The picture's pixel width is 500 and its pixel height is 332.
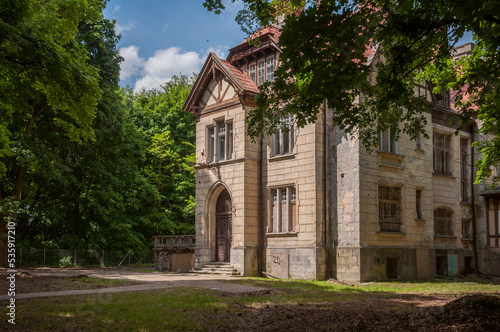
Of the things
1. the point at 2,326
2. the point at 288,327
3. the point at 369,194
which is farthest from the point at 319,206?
the point at 2,326

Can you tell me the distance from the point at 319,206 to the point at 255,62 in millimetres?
8561

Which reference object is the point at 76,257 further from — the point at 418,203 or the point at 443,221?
the point at 443,221

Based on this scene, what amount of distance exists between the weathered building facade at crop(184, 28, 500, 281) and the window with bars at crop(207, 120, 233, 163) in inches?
2.1

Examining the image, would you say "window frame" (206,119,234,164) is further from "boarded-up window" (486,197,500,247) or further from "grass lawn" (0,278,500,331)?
"boarded-up window" (486,197,500,247)

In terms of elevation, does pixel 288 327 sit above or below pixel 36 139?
below

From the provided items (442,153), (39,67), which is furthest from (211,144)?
(39,67)

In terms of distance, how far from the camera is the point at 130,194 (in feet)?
130

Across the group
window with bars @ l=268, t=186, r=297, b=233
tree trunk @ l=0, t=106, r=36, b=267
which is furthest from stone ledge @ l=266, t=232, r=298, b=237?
tree trunk @ l=0, t=106, r=36, b=267

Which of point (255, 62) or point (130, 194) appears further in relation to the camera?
point (130, 194)

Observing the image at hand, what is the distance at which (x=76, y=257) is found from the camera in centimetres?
3139

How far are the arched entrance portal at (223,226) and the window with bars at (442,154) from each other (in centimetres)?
1098

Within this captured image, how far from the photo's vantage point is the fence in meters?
29.9

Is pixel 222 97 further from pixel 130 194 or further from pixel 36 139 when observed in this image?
pixel 130 194

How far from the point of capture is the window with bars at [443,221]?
25.8 m
